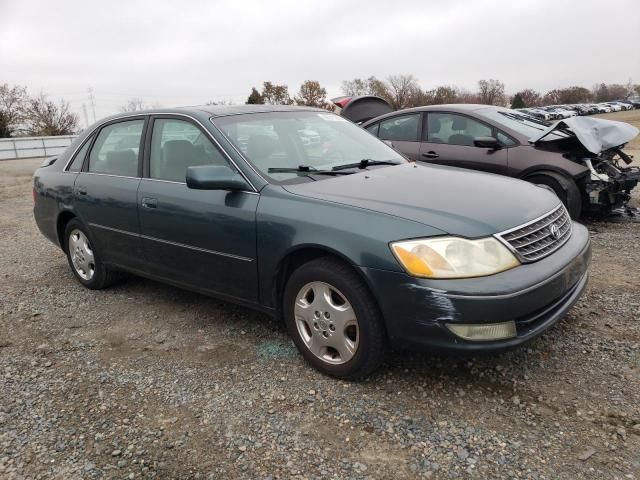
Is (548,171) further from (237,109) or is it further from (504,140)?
(237,109)

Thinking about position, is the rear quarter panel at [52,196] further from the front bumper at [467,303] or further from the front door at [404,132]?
the front door at [404,132]

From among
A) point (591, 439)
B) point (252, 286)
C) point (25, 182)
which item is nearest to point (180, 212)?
Result: point (252, 286)

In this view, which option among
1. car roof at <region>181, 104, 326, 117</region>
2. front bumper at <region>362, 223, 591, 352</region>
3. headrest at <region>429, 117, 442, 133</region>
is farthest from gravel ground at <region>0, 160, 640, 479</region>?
headrest at <region>429, 117, 442, 133</region>

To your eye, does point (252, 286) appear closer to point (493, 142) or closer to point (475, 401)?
point (475, 401)

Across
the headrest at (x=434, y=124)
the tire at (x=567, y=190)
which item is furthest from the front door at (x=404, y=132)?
the tire at (x=567, y=190)

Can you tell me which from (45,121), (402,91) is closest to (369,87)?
(402,91)

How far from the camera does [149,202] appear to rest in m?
3.79

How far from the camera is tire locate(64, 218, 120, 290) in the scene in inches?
→ 181

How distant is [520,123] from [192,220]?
4.67 meters

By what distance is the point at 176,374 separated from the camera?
3.18 meters

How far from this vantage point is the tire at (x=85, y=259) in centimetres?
459

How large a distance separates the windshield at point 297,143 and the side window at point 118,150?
885 millimetres

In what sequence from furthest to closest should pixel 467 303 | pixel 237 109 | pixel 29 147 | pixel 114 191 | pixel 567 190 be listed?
pixel 29 147 → pixel 567 190 → pixel 114 191 → pixel 237 109 → pixel 467 303

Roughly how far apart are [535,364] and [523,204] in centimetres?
94
